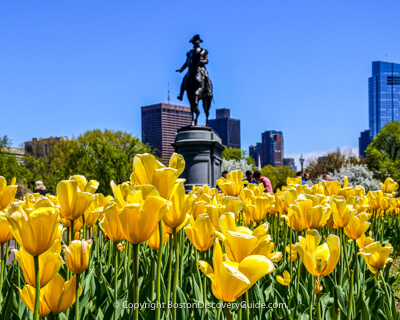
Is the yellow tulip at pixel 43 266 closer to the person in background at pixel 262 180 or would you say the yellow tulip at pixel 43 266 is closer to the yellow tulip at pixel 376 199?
the yellow tulip at pixel 376 199

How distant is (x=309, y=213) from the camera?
2146mm

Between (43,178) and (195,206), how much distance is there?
41715 mm

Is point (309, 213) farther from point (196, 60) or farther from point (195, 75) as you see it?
point (196, 60)

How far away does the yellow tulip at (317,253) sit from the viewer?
5.03 ft

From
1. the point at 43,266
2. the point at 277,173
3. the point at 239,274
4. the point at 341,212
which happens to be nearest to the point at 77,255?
the point at 43,266

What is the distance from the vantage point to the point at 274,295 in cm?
262

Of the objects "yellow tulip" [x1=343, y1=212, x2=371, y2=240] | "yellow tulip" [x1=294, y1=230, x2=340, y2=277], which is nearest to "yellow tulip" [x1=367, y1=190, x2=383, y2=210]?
"yellow tulip" [x1=343, y1=212, x2=371, y2=240]

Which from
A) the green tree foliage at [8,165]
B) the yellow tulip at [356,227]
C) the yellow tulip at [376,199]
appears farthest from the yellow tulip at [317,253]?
the green tree foliage at [8,165]

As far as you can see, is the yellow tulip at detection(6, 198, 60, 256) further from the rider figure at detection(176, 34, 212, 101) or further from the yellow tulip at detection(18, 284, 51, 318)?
the rider figure at detection(176, 34, 212, 101)

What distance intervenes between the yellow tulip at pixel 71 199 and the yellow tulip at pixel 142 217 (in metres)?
0.73

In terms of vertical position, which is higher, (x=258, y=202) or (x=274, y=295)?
(x=258, y=202)

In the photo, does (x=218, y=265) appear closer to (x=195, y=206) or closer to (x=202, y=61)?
(x=195, y=206)

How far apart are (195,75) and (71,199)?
17.5m

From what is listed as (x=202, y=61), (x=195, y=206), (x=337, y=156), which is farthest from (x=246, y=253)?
(x=337, y=156)
